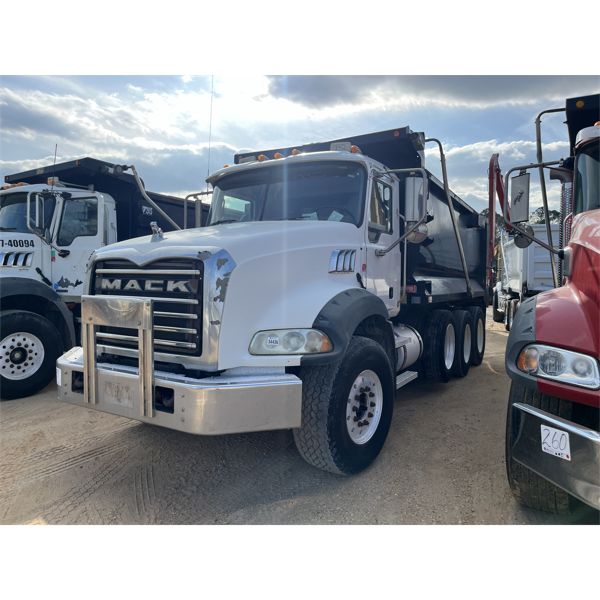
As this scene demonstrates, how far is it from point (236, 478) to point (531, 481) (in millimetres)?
2134

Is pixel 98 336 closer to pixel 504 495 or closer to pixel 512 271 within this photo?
pixel 504 495

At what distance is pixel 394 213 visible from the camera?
4.94 m

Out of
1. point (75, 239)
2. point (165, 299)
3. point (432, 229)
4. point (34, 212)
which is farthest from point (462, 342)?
point (34, 212)

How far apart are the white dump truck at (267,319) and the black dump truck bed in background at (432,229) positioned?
73 centimetres

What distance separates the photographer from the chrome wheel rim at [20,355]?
5.69 meters

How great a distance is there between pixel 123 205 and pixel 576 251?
250 inches

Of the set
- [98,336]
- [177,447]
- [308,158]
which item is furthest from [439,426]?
[98,336]

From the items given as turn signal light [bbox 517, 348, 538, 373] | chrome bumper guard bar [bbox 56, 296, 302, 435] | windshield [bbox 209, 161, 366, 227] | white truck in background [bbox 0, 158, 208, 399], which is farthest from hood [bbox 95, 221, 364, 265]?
white truck in background [bbox 0, 158, 208, 399]

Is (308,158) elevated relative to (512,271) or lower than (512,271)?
elevated

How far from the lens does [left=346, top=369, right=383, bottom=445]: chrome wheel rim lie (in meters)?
3.58

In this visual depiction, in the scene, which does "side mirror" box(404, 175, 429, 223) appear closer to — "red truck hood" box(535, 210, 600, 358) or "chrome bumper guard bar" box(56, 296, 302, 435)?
"red truck hood" box(535, 210, 600, 358)

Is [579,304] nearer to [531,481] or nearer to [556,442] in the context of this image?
[556,442]

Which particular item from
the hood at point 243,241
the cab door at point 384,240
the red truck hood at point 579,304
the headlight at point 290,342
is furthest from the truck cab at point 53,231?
the red truck hood at point 579,304

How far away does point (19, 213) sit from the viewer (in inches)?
256
